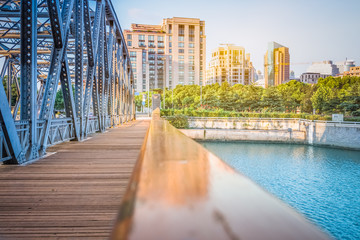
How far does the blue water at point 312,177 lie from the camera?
12.4 meters

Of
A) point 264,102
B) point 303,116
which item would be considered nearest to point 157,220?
point 303,116

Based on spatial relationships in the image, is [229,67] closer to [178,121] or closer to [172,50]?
[172,50]

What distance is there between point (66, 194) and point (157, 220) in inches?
132

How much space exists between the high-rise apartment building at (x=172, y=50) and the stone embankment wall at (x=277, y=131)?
225 ft

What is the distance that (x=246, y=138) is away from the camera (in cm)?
3606

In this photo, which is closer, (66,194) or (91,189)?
(66,194)

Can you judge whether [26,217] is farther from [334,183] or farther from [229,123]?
[229,123]

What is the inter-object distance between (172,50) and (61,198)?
347 feet

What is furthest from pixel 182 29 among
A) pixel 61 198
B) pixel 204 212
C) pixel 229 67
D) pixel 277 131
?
pixel 204 212

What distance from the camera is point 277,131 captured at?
35875 millimetres

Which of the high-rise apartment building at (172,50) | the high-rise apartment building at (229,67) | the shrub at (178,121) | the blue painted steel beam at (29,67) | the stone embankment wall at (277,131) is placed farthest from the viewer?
the high-rise apartment building at (229,67)

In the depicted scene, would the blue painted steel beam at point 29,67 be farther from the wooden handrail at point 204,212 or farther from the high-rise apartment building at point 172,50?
the high-rise apartment building at point 172,50

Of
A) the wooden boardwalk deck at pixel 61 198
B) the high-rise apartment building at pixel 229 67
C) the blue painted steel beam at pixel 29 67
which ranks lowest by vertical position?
the wooden boardwalk deck at pixel 61 198

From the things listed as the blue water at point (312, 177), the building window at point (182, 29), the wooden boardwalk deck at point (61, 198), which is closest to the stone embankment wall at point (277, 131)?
the blue water at point (312, 177)
